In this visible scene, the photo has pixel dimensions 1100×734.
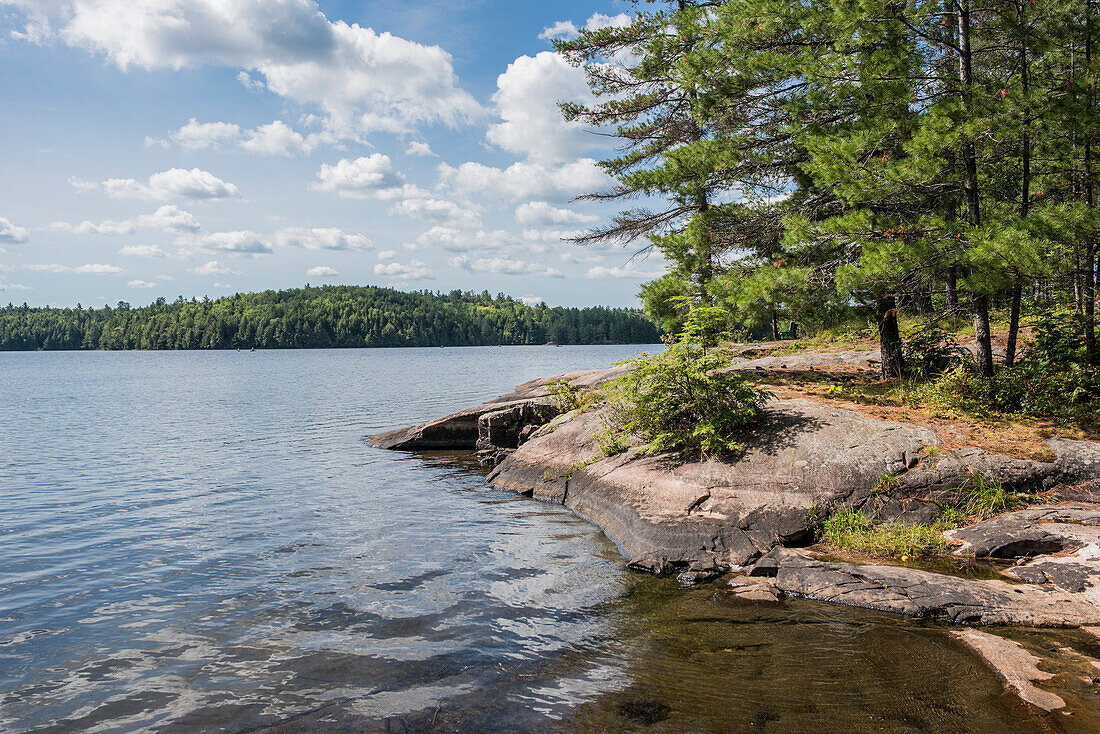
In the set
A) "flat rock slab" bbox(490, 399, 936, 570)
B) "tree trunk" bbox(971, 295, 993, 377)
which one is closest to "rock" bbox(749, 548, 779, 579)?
"flat rock slab" bbox(490, 399, 936, 570)

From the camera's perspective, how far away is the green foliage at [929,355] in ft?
44.7

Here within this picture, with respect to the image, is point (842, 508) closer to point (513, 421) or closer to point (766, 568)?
point (766, 568)

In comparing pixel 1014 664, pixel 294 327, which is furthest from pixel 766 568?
pixel 294 327

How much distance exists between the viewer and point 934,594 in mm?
7066

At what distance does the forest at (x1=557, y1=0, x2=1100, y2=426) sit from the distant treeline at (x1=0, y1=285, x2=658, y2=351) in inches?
5580

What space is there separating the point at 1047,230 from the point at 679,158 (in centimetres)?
760

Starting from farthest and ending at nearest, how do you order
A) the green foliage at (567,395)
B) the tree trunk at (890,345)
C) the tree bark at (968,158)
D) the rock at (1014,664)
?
the green foliage at (567,395) < the tree trunk at (890,345) < the tree bark at (968,158) < the rock at (1014,664)

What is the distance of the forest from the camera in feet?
33.7

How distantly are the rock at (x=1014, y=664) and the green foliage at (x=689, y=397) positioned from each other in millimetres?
5036

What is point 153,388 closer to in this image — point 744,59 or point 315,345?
point 744,59

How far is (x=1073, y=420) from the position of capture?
Result: 34.2 ft

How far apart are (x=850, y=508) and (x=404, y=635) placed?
6.50m

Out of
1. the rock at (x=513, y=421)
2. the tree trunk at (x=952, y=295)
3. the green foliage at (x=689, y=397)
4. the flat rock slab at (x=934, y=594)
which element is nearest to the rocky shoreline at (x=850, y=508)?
the flat rock slab at (x=934, y=594)

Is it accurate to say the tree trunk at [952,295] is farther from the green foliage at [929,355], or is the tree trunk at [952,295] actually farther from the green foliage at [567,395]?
the green foliage at [567,395]
